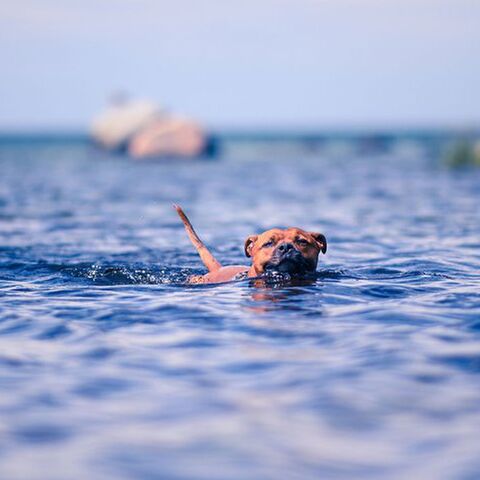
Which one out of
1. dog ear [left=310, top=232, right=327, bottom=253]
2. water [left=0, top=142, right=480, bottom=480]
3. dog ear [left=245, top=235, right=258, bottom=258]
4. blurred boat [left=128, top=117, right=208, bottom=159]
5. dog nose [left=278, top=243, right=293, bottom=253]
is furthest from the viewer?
blurred boat [left=128, top=117, right=208, bottom=159]

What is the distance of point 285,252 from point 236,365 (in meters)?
3.25

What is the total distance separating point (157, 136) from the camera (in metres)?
55.0

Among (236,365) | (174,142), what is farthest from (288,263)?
(174,142)

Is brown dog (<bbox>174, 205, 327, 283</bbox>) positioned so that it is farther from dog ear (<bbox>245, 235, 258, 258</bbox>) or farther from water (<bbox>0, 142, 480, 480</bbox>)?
water (<bbox>0, 142, 480, 480</bbox>)

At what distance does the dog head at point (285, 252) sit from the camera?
928cm

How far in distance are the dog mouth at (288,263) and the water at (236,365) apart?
0.27m

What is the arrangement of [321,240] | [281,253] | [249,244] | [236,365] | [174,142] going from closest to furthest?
1. [236,365]
2. [281,253]
3. [321,240]
4. [249,244]
5. [174,142]

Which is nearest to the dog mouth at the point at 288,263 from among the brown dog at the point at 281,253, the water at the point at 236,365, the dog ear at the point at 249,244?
the brown dog at the point at 281,253

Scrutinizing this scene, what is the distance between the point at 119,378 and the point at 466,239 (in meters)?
10.1

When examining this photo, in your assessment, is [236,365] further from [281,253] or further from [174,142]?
[174,142]

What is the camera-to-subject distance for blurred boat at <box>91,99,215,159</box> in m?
54.8

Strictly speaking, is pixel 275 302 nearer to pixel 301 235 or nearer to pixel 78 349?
pixel 301 235

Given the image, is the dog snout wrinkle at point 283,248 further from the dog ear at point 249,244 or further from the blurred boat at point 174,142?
the blurred boat at point 174,142

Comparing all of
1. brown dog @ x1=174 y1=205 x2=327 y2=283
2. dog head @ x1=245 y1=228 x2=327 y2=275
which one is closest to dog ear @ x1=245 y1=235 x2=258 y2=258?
brown dog @ x1=174 y1=205 x2=327 y2=283
